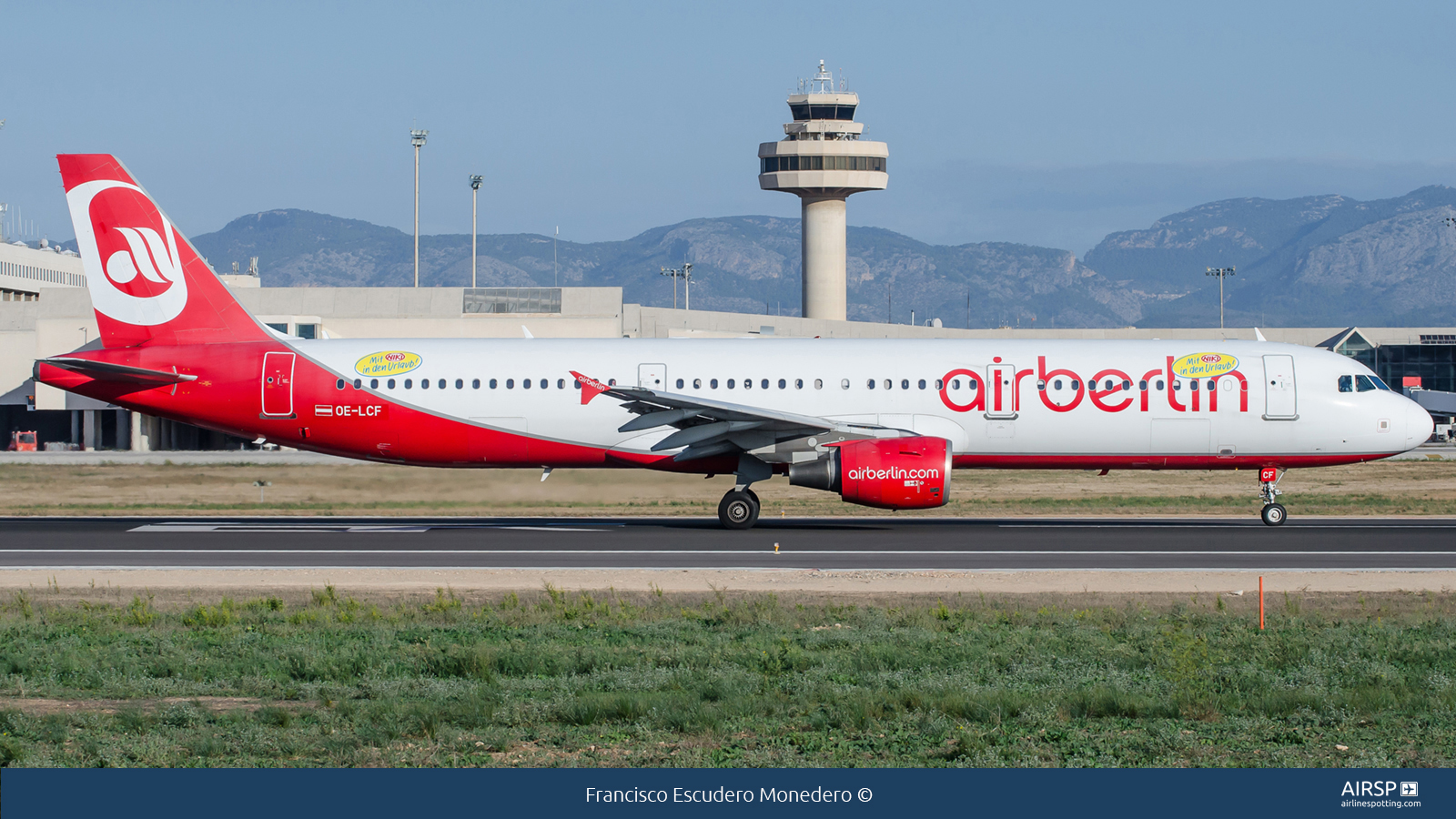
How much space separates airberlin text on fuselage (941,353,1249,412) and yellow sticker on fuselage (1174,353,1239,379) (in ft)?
0.06

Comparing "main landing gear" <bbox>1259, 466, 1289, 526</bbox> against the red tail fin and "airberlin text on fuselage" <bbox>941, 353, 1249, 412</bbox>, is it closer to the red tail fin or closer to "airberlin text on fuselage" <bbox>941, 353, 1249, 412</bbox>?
"airberlin text on fuselage" <bbox>941, 353, 1249, 412</bbox>

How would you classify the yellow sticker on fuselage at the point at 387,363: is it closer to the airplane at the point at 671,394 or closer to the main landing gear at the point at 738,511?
the airplane at the point at 671,394

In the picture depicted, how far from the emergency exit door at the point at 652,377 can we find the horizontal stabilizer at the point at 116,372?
30.3ft

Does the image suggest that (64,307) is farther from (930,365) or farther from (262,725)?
(262,725)

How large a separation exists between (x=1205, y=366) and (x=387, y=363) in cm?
1714

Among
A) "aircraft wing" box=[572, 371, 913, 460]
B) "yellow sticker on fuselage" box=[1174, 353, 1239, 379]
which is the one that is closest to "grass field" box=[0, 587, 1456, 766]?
"aircraft wing" box=[572, 371, 913, 460]

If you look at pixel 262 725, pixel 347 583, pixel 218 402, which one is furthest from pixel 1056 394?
pixel 262 725

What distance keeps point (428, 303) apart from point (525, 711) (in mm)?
61510

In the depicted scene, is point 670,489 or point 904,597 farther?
point 670,489

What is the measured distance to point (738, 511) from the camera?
28250 mm

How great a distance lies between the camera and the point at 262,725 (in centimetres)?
1127

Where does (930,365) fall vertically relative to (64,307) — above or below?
below

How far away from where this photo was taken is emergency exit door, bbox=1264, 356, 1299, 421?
28.6 m

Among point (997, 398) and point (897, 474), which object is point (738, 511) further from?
point (997, 398)
